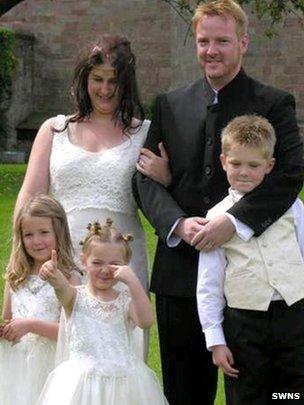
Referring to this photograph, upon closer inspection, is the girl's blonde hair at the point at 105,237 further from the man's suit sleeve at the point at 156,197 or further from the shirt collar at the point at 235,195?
the shirt collar at the point at 235,195

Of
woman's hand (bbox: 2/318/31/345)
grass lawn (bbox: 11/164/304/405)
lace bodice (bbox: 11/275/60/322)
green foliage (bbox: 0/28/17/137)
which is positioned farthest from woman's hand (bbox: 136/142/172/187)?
green foliage (bbox: 0/28/17/137)

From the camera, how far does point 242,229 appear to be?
4.21 meters

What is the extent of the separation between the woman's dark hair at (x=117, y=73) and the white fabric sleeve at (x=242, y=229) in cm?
85

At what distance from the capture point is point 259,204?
4227mm

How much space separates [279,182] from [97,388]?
1089 millimetres

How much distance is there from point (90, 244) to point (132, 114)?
72 cm

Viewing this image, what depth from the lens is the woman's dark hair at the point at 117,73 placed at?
15.5 ft

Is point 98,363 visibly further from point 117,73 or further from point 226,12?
point 226,12

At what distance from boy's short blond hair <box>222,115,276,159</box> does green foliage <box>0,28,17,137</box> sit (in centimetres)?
1984

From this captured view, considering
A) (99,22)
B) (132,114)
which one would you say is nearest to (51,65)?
(99,22)

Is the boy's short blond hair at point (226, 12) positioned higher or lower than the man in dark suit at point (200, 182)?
higher

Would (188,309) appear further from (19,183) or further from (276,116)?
(19,183)

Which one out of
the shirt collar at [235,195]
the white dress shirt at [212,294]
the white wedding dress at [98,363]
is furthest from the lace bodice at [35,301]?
the shirt collar at [235,195]

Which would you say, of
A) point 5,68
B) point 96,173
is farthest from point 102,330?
point 5,68
